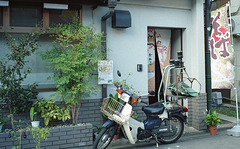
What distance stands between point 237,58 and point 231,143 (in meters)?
6.85

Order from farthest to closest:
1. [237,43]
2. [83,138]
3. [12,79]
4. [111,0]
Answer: [237,43] → [111,0] → [83,138] → [12,79]

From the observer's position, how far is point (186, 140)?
6.93m

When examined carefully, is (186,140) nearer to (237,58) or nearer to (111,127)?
(111,127)

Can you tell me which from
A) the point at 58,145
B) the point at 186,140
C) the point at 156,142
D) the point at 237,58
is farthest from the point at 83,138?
the point at 237,58

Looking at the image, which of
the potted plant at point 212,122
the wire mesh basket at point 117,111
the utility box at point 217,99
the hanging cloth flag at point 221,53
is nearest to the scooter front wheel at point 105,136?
the wire mesh basket at point 117,111

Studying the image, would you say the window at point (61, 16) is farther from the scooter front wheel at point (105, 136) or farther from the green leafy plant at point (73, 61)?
the scooter front wheel at point (105, 136)

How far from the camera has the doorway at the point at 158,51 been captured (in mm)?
8417

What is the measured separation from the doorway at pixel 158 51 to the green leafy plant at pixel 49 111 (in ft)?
10.8

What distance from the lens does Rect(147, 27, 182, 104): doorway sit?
8417 mm

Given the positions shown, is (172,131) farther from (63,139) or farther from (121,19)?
(121,19)

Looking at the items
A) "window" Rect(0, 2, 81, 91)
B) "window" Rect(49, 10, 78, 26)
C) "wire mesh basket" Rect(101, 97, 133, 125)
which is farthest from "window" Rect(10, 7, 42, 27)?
"wire mesh basket" Rect(101, 97, 133, 125)

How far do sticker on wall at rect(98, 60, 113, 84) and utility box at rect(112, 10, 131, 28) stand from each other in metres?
1.01

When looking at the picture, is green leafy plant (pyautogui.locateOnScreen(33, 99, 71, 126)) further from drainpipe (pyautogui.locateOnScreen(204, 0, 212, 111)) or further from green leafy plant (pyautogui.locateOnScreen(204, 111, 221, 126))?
drainpipe (pyautogui.locateOnScreen(204, 0, 212, 111))

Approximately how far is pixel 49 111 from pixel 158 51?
4.10 m
